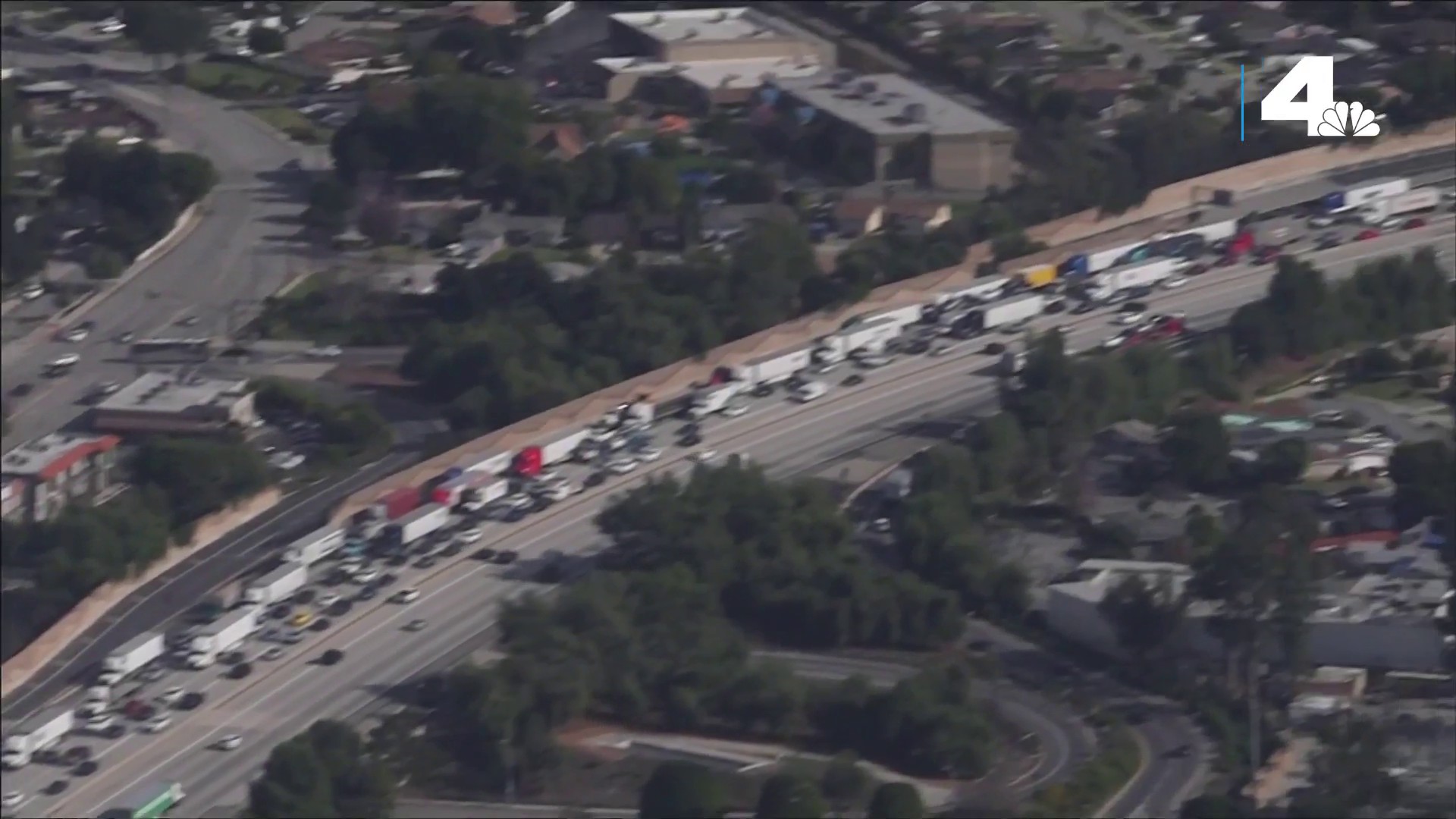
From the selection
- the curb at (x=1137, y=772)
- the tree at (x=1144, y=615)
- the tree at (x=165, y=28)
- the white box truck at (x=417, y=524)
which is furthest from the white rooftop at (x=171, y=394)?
the curb at (x=1137, y=772)

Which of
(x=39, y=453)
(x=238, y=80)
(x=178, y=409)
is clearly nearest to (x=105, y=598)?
(x=39, y=453)

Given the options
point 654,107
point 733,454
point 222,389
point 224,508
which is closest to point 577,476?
point 733,454

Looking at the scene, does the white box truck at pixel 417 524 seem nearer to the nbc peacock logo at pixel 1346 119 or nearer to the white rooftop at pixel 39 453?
the white rooftop at pixel 39 453

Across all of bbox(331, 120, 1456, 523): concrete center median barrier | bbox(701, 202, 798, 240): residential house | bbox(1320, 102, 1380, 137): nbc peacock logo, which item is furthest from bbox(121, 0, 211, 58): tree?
bbox(1320, 102, 1380, 137): nbc peacock logo

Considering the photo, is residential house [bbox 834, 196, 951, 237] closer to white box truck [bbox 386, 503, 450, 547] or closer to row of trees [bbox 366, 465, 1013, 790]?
row of trees [bbox 366, 465, 1013, 790]

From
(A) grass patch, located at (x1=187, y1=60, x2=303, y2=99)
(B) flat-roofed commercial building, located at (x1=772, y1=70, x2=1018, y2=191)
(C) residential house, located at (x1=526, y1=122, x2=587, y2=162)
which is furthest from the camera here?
(A) grass patch, located at (x1=187, y1=60, x2=303, y2=99)

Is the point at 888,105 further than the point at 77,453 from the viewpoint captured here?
Yes

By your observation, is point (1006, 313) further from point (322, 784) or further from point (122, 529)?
point (322, 784)

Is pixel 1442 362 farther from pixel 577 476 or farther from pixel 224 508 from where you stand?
pixel 224 508
